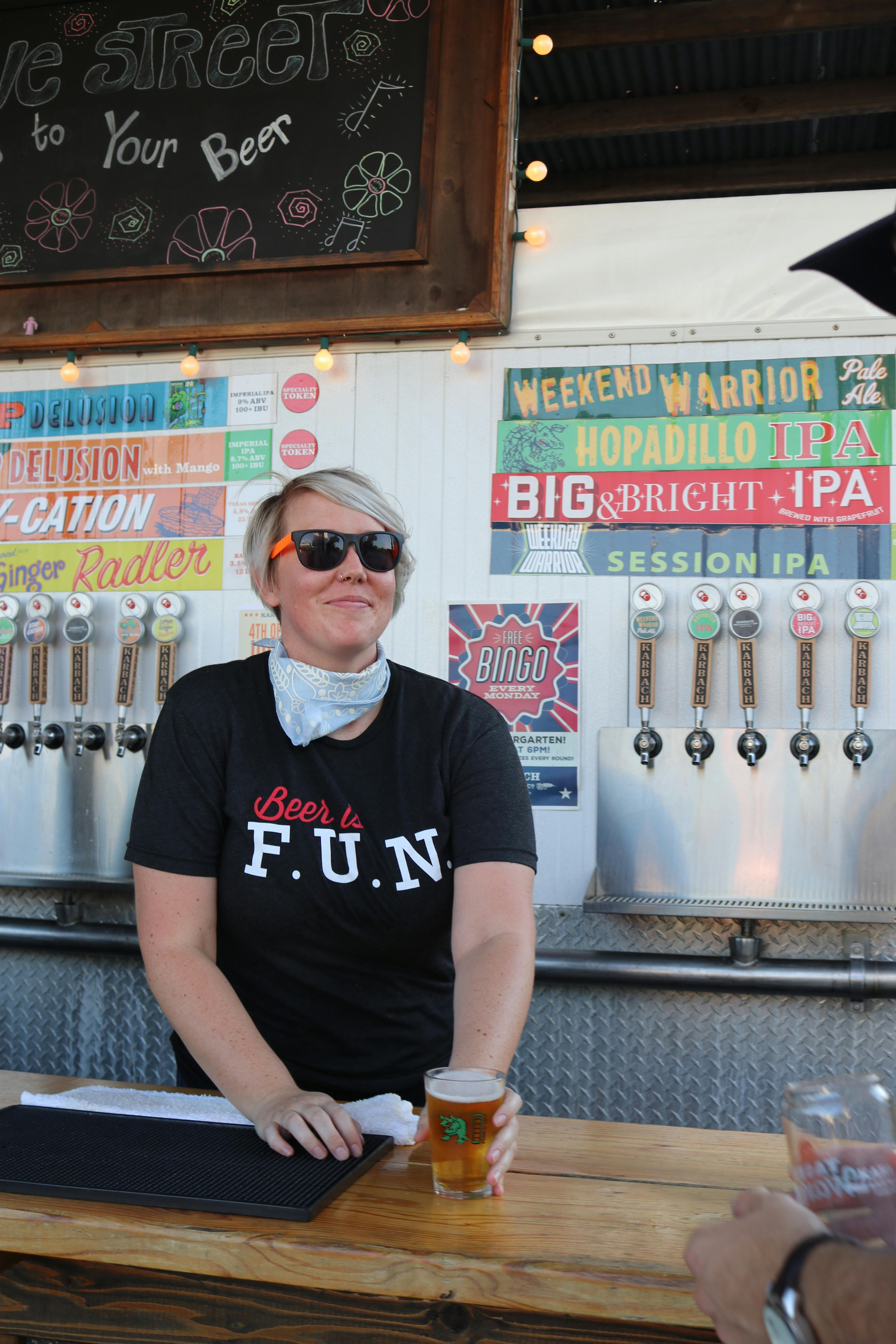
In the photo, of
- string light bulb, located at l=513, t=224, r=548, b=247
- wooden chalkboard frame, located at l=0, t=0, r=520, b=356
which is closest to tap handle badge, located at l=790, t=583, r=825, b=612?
wooden chalkboard frame, located at l=0, t=0, r=520, b=356

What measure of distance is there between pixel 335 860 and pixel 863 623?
183 cm

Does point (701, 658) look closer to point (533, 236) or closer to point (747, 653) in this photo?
point (747, 653)

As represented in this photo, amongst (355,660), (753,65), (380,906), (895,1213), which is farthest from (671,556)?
(753,65)

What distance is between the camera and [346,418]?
332 centimetres

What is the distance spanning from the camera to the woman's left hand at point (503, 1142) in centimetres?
119

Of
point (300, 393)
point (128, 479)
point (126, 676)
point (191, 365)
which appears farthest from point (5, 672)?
point (300, 393)

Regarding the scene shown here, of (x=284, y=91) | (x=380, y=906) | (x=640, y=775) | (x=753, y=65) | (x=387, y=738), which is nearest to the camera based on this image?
(x=380, y=906)

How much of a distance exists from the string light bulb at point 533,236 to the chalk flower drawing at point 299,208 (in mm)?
594

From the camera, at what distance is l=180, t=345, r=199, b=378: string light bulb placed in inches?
132

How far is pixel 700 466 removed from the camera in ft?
10.2

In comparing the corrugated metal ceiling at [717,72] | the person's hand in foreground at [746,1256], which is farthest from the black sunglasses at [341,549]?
the corrugated metal ceiling at [717,72]

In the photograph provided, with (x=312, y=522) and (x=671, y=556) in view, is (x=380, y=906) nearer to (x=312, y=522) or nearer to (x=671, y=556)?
A: (x=312, y=522)

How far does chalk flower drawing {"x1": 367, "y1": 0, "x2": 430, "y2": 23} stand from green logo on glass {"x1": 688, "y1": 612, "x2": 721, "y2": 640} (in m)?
1.93

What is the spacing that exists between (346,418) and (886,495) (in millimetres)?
1574
